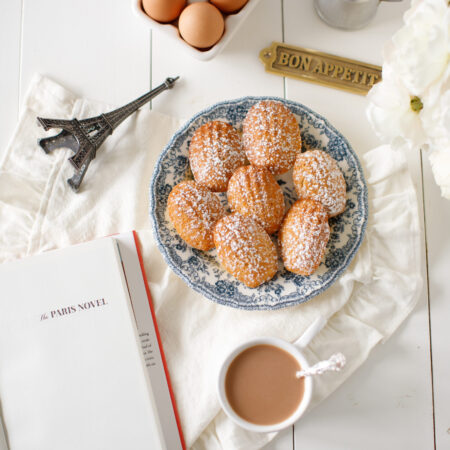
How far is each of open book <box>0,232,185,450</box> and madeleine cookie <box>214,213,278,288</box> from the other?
206mm

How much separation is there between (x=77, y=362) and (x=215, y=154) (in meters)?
0.46

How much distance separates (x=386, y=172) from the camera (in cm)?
84

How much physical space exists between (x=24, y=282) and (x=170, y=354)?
12.0 inches

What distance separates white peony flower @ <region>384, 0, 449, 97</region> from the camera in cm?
46

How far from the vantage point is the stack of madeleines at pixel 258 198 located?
2.39 ft

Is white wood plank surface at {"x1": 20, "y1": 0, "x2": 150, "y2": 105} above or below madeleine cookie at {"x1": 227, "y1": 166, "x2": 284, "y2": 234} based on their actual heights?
above

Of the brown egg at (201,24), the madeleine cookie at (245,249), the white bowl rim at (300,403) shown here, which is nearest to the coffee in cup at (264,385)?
the white bowl rim at (300,403)

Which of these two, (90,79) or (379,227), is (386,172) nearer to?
(379,227)

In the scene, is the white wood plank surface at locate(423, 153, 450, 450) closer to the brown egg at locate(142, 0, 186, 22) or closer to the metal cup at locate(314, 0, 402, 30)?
the metal cup at locate(314, 0, 402, 30)

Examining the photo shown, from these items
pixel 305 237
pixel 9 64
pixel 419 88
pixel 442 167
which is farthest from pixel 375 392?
pixel 9 64

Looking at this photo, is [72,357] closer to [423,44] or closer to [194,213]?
[194,213]

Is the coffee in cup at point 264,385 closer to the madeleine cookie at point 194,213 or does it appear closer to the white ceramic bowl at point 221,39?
the madeleine cookie at point 194,213

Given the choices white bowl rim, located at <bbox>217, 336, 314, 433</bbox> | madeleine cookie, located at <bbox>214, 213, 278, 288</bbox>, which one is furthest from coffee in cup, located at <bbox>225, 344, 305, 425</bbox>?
madeleine cookie, located at <bbox>214, 213, 278, 288</bbox>

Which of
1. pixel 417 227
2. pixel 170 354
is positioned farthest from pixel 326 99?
pixel 170 354
